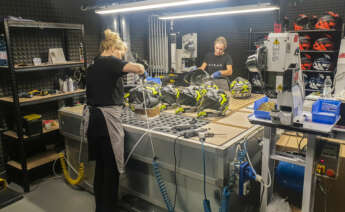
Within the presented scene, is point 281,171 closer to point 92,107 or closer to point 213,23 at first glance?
point 92,107

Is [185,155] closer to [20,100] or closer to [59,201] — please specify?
[59,201]

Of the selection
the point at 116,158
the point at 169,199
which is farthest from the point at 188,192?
the point at 116,158

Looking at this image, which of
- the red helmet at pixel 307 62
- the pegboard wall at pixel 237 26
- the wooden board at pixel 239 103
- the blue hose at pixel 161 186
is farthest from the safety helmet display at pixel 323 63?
the blue hose at pixel 161 186

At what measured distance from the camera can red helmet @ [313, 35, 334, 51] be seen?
16.8 feet

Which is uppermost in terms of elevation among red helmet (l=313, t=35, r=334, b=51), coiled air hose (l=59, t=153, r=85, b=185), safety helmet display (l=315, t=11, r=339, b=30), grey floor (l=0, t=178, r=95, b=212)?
safety helmet display (l=315, t=11, r=339, b=30)

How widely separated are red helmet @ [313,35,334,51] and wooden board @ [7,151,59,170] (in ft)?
16.2

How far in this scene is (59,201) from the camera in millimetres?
3230

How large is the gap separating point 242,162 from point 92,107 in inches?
56.8

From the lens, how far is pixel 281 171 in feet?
8.13

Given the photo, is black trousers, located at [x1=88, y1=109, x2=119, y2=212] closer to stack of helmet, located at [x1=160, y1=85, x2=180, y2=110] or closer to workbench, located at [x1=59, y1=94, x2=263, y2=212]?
workbench, located at [x1=59, y1=94, x2=263, y2=212]

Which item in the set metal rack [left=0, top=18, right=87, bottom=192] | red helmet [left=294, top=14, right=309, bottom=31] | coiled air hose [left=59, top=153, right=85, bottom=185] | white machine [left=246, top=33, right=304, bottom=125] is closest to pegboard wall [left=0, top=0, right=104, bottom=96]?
metal rack [left=0, top=18, right=87, bottom=192]

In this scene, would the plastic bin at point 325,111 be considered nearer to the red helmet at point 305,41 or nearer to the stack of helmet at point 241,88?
the stack of helmet at point 241,88

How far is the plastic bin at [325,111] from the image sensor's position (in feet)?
6.11

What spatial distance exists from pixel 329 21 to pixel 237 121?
3.65 meters
